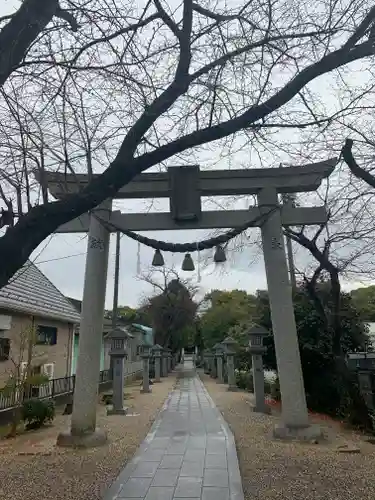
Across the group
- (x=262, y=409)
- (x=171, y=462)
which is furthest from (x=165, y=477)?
(x=262, y=409)

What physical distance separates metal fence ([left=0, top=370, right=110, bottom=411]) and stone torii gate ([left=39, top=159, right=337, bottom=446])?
350 cm

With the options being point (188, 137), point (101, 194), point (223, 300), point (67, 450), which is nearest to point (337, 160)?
point (188, 137)

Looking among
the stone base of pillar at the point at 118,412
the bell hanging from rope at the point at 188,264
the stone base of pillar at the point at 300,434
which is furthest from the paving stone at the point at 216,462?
the stone base of pillar at the point at 118,412

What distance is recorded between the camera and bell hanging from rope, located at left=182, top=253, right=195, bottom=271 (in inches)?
317

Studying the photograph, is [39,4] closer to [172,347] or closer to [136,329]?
[136,329]

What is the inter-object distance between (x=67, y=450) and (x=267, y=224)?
17.5 feet

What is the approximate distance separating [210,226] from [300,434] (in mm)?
4115

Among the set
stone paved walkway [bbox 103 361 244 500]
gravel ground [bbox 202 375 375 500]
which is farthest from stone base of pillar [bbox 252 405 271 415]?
gravel ground [bbox 202 375 375 500]

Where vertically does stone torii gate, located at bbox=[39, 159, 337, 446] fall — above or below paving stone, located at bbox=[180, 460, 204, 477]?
above

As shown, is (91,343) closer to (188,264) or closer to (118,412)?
(188,264)

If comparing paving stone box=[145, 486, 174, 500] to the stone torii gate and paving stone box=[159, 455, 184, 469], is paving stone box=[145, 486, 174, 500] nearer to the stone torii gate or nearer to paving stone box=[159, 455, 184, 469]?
paving stone box=[159, 455, 184, 469]

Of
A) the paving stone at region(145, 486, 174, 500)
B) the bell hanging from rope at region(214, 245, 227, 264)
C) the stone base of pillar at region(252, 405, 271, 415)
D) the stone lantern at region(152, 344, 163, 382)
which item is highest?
the bell hanging from rope at region(214, 245, 227, 264)

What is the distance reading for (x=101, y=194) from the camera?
3949 mm

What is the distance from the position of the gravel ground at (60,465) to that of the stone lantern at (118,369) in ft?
7.46
